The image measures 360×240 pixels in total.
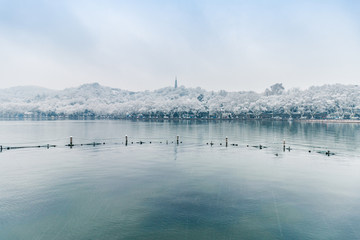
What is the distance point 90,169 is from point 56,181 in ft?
24.2

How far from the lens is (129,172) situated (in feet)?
124

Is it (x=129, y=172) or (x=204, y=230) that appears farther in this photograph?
(x=129, y=172)

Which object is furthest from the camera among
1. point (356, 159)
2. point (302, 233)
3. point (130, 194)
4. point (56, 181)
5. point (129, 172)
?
point (356, 159)

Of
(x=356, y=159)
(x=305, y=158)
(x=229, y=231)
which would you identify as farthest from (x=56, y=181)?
(x=356, y=159)

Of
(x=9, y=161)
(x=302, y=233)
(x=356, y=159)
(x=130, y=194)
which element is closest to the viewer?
(x=302, y=233)

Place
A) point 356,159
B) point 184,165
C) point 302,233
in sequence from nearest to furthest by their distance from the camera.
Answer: point 302,233 → point 184,165 → point 356,159

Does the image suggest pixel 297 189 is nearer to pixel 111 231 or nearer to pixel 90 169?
pixel 111 231

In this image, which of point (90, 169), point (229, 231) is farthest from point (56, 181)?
point (229, 231)

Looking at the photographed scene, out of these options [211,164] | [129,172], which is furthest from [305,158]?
[129,172]

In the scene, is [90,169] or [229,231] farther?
[90,169]

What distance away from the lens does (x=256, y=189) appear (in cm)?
2945

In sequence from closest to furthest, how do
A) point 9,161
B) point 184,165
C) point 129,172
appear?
point 129,172 → point 184,165 → point 9,161

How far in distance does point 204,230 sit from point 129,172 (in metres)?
20.6

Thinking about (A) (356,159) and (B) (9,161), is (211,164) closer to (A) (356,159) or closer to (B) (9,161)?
(A) (356,159)
